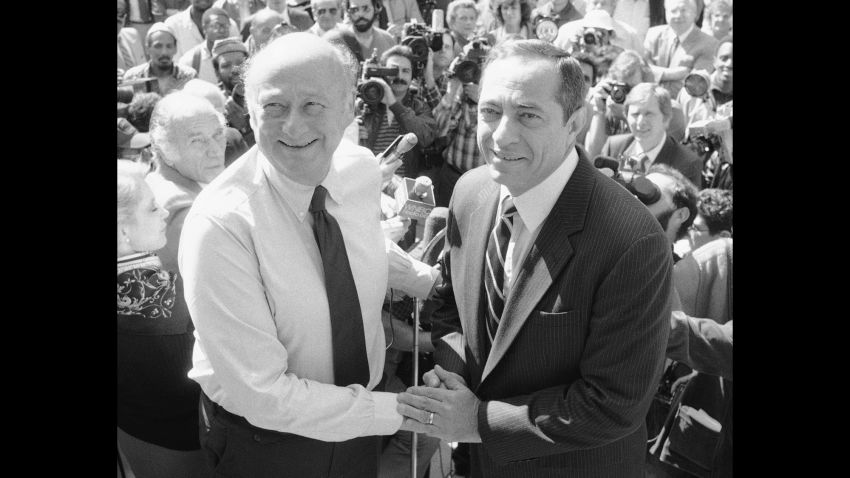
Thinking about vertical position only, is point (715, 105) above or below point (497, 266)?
below

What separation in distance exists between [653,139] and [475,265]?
3111 millimetres

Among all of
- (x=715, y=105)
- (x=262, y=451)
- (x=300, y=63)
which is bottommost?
(x=262, y=451)

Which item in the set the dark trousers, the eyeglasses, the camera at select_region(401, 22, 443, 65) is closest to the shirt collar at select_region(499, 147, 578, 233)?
the dark trousers

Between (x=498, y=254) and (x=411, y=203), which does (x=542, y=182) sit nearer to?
(x=498, y=254)

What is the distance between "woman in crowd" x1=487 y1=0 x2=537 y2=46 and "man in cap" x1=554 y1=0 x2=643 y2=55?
1.01ft

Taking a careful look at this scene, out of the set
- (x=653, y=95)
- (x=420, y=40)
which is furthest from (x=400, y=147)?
(x=420, y=40)

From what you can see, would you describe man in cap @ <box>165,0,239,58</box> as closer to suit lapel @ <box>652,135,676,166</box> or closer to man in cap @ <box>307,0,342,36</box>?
man in cap @ <box>307,0,342,36</box>

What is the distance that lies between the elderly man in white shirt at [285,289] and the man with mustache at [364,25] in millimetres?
4191

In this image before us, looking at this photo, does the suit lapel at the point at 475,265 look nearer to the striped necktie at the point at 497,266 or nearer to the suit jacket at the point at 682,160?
the striped necktie at the point at 497,266

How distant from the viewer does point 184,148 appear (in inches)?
143

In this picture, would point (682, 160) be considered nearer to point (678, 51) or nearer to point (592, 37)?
point (592, 37)

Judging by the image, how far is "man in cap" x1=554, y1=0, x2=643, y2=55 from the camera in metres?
6.65
